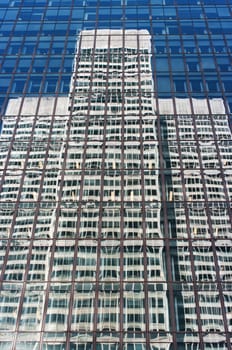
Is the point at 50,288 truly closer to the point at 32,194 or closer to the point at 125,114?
the point at 32,194

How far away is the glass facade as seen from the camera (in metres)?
36.4

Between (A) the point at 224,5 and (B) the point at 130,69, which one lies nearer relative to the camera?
(B) the point at 130,69

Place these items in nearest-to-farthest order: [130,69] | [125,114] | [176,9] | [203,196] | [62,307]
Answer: [62,307] → [203,196] → [125,114] → [130,69] → [176,9]

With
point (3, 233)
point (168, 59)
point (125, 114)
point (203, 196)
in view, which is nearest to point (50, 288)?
point (3, 233)

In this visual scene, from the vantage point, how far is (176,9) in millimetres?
71562

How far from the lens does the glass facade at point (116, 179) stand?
36375 mm

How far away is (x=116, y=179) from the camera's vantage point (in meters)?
46.9

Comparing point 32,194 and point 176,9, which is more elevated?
point 176,9

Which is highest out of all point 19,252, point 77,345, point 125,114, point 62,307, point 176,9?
point 176,9

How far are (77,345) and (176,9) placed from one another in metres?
56.9

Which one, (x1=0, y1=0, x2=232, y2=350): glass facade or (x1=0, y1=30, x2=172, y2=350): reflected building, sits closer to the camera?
(x1=0, y1=30, x2=172, y2=350): reflected building

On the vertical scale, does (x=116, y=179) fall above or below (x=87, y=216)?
above

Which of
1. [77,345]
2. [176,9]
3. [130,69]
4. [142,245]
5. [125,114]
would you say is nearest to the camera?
[77,345]

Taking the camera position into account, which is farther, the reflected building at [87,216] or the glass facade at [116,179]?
the glass facade at [116,179]
